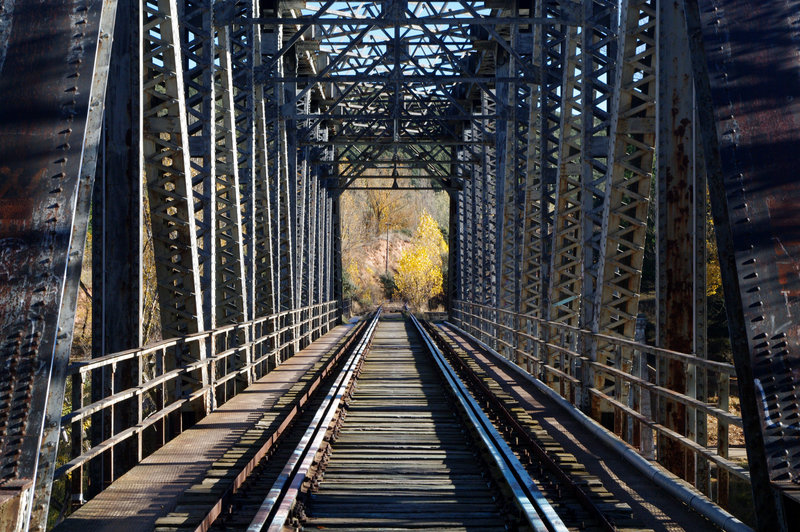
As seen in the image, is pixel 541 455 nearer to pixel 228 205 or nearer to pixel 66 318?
pixel 66 318

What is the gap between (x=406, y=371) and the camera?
18.7 meters

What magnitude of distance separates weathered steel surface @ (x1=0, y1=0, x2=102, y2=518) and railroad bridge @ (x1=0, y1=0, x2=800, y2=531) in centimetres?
1

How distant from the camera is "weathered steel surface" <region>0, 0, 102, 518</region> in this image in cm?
468

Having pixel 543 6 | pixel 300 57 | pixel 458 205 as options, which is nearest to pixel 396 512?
pixel 543 6

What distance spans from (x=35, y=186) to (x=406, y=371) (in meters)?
14.1

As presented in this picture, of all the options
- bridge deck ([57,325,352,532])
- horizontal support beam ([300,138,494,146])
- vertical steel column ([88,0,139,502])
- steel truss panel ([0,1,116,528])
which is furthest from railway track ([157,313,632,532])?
horizontal support beam ([300,138,494,146])

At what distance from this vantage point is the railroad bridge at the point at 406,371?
5.02 meters

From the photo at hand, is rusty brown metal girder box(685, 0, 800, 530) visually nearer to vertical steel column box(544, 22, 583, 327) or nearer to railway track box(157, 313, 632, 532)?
railway track box(157, 313, 632, 532)

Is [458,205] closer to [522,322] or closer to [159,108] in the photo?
[522,322]

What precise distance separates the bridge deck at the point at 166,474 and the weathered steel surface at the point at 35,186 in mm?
1664

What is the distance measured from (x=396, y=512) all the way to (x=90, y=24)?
3935mm

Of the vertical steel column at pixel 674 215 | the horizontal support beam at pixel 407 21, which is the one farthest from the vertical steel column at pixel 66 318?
the horizontal support beam at pixel 407 21

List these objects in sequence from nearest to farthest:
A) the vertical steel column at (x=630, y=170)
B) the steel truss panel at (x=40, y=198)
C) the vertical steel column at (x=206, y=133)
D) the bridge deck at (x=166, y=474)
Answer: the steel truss panel at (x=40, y=198) < the bridge deck at (x=166, y=474) < the vertical steel column at (x=630, y=170) < the vertical steel column at (x=206, y=133)

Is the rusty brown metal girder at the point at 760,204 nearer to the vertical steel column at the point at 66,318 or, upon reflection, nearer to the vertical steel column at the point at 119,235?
the vertical steel column at the point at 66,318
